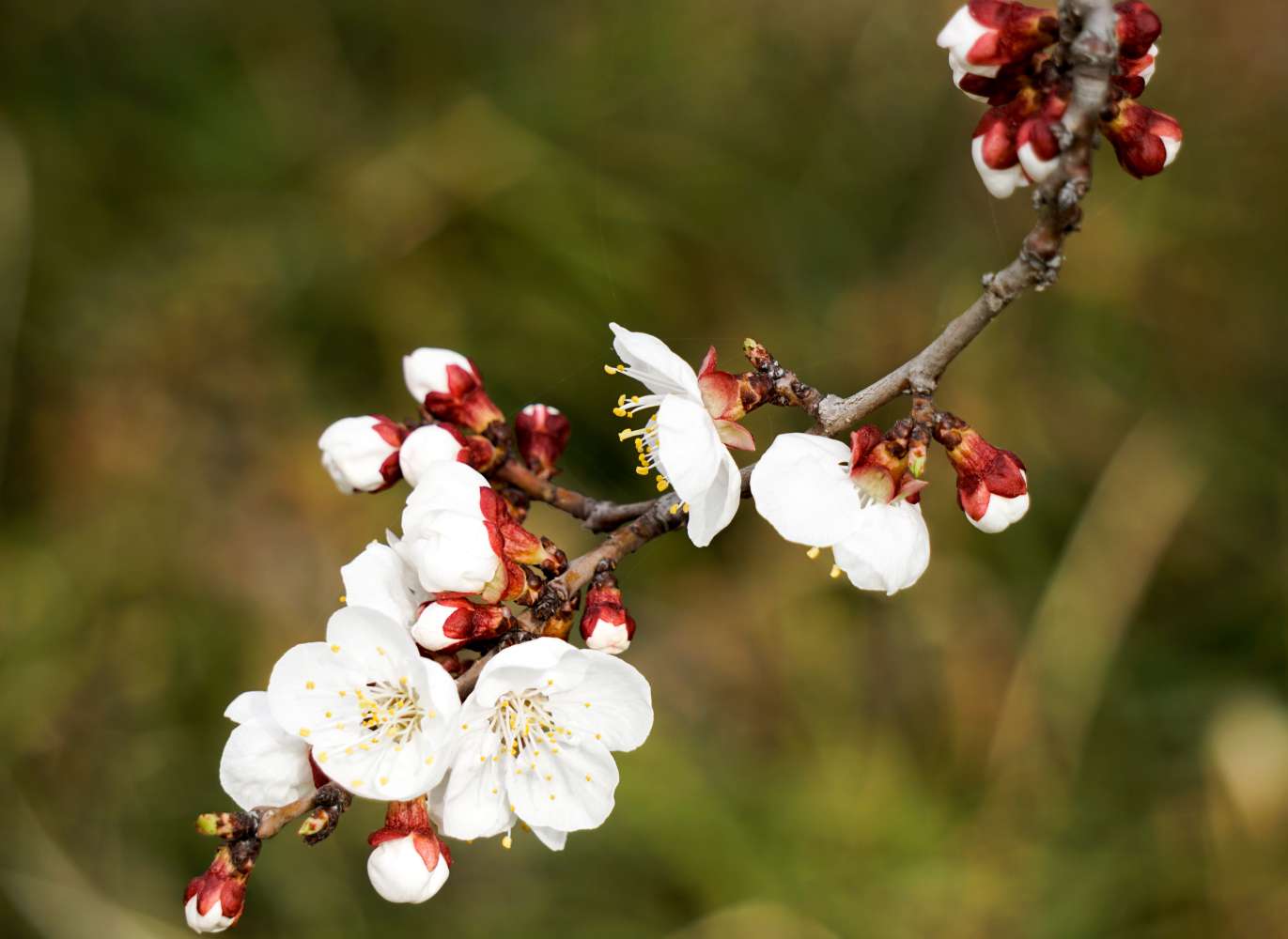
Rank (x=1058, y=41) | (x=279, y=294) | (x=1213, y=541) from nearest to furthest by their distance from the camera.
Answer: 1. (x=1058, y=41)
2. (x=1213, y=541)
3. (x=279, y=294)

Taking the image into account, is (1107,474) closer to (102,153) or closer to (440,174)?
(440,174)

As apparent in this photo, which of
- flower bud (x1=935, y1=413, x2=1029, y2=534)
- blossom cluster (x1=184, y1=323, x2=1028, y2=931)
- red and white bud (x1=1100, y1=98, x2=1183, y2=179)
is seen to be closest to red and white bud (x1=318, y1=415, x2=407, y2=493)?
blossom cluster (x1=184, y1=323, x2=1028, y2=931)

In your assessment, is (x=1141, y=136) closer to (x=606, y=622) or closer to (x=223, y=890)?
(x=606, y=622)

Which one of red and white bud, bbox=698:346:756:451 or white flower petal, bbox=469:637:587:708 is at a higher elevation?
red and white bud, bbox=698:346:756:451

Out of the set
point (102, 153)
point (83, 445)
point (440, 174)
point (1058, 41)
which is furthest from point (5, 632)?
point (1058, 41)

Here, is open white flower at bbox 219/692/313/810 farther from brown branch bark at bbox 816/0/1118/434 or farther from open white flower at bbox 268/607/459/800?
brown branch bark at bbox 816/0/1118/434

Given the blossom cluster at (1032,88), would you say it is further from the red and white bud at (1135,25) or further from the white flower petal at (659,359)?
the white flower petal at (659,359)

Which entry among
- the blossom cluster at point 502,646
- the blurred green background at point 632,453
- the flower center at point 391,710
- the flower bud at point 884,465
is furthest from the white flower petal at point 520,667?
the blurred green background at point 632,453
